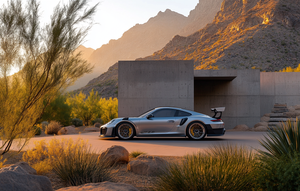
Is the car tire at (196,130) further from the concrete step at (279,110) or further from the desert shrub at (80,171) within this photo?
the concrete step at (279,110)

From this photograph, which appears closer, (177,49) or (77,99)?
(77,99)

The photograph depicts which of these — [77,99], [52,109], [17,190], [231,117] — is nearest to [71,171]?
[17,190]

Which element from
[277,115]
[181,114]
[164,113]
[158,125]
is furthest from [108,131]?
[277,115]

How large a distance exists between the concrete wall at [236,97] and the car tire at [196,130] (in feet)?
22.6

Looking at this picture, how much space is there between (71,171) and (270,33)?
55.6 meters

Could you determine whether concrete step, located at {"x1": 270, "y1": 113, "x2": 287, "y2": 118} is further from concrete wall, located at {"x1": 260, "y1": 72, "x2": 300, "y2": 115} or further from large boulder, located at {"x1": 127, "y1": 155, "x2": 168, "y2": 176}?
large boulder, located at {"x1": 127, "y1": 155, "x2": 168, "y2": 176}

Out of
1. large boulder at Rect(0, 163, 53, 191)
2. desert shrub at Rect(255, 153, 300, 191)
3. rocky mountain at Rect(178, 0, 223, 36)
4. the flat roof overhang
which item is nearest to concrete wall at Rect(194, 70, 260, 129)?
the flat roof overhang

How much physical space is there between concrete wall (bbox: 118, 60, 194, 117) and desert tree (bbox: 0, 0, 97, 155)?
7399 millimetres

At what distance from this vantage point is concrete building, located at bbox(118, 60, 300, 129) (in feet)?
45.9

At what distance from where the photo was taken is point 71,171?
4059 millimetres

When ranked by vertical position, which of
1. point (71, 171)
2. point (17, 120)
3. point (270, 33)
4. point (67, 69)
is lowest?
point (71, 171)

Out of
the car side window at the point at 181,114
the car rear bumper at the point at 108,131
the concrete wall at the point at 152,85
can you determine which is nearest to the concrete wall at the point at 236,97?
the concrete wall at the point at 152,85

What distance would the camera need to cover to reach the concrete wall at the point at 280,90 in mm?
18375

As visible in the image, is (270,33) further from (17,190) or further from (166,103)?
(17,190)
